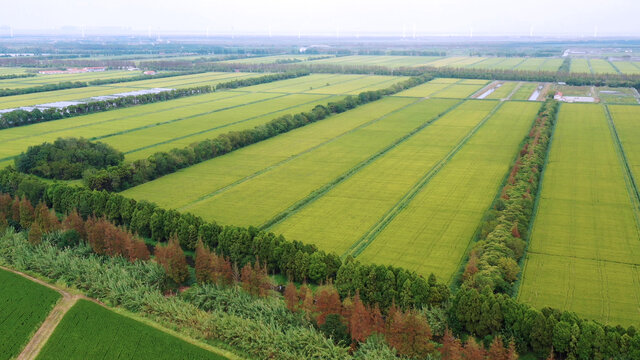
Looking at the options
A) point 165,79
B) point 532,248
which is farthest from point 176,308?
point 165,79

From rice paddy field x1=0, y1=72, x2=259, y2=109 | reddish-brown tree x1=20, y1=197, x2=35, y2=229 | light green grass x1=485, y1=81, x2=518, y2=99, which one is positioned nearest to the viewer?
reddish-brown tree x1=20, y1=197, x2=35, y2=229

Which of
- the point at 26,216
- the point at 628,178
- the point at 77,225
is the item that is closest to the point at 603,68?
the point at 628,178

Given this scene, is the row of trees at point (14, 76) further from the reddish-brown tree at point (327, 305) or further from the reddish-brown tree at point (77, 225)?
the reddish-brown tree at point (327, 305)

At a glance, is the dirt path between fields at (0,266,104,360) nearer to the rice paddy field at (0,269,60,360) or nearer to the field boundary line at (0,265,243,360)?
the field boundary line at (0,265,243,360)

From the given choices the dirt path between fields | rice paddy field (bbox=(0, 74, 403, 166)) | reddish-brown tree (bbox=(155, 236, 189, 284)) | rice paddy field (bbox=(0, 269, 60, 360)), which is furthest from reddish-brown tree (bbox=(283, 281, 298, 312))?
rice paddy field (bbox=(0, 74, 403, 166))

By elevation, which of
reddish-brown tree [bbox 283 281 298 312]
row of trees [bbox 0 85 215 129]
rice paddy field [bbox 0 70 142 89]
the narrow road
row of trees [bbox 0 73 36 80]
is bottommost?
the narrow road

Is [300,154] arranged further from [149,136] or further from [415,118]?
[415,118]

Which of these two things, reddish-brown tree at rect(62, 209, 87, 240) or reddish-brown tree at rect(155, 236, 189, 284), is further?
reddish-brown tree at rect(62, 209, 87, 240)
